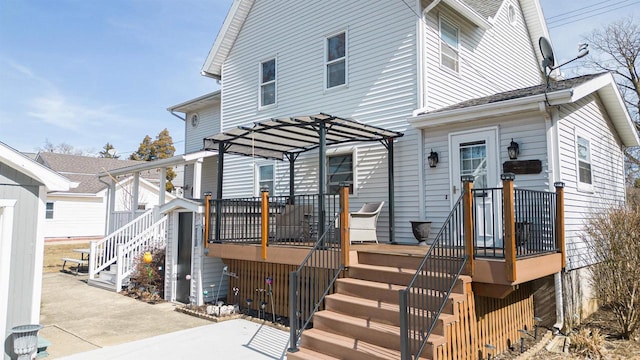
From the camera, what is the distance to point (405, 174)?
28.5 feet

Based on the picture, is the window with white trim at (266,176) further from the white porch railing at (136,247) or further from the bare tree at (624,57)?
the bare tree at (624,57)

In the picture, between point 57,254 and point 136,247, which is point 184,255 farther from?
point 57,254

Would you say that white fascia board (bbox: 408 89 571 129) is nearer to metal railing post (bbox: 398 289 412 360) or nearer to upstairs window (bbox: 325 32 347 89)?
upstairs window (bbox: 325 32 347 89)

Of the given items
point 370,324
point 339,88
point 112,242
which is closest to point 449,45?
point 339,88

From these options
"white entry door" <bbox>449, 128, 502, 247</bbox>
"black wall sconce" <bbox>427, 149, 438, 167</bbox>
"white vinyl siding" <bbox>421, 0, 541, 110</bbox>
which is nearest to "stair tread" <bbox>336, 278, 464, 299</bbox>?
"white entry door" <bbox>449, 128, 502, 247</bbox>

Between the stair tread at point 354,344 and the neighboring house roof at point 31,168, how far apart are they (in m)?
4.08

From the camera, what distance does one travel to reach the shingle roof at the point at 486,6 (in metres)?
10.4

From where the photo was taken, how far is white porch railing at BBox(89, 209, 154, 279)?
40.4ft

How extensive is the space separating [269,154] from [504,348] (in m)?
7.05

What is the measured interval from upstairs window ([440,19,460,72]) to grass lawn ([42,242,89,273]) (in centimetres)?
1496

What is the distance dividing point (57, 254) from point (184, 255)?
41.4ft

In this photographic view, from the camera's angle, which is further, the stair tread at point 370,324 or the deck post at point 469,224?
the deck post at point 469,224

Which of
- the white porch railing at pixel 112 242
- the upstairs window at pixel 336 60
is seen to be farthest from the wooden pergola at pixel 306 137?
the white porch railing at pixel 112 242

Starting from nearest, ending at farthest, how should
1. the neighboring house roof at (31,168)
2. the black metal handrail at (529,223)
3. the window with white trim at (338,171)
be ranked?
the neighboring house roof at (31,168)
the black metal handrail at (529,223)
the window with white trim at (338,171)
